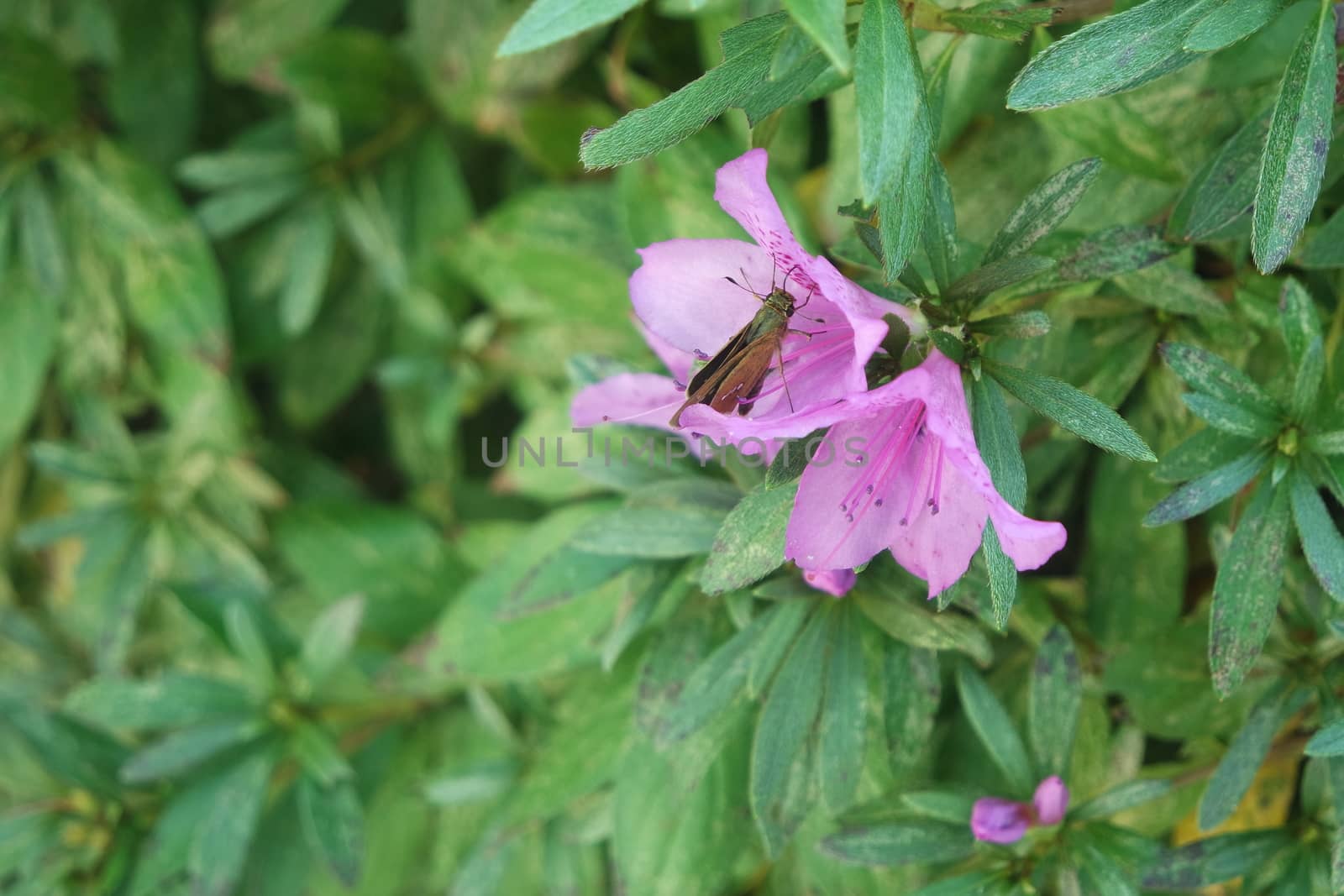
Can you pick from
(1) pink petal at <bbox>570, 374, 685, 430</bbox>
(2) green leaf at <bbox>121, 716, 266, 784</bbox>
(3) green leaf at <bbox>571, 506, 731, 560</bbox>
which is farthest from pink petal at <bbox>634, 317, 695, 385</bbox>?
(2) green leaf at <bbox>121, 716, 266, 784</bbox>

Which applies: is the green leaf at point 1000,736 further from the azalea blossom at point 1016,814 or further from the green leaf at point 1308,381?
the green leaf at point 1308,381

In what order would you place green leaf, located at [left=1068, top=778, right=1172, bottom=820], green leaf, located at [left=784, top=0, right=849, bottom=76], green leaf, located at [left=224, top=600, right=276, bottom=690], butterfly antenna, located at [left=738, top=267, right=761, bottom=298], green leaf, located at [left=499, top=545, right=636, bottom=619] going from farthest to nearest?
1. green leaf, located at [left=224, top=600, right=276, bottom=690]
2. green leaf, located at [left=499, top=545, right=636, bottom=619]
3. green leaf, located at [left=1068, top=778, right=1172, bottom=820]
4. butterfly antenna, located at [left=738, top=267, right=761, bottom=298]
5. green leaf, located at [left=784, top=0, right=849, bottom=76]

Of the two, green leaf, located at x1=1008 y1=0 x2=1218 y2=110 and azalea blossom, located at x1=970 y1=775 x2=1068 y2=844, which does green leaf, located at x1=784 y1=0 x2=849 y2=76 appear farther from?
azalea blossom, located at x1=970 y1=775 x2=1068 y2=844

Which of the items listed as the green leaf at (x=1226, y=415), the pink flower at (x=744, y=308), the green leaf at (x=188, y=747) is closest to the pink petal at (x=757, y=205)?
the pink flower at (x=744, y=308)

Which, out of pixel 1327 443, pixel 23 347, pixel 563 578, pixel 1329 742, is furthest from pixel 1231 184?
pixel 23 347

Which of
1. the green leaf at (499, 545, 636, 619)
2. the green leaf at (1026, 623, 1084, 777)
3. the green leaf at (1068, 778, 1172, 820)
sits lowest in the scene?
the green leaf at (1068, 778, 1172, 820)

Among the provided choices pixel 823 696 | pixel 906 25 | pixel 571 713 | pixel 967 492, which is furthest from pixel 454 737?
pixel 906 25
